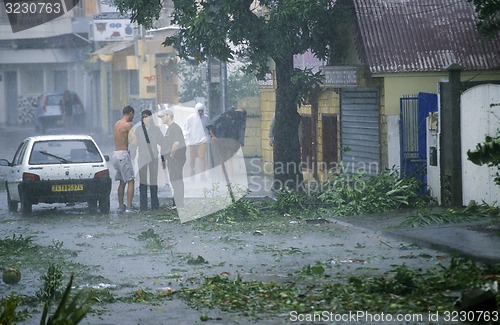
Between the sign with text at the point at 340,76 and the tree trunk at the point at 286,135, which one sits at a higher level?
the sign with text at the point at 340,76

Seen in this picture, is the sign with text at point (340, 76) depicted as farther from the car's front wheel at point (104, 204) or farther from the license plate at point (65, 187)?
the license plate at point (65, 187)

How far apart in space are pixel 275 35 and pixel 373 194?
13.4ft

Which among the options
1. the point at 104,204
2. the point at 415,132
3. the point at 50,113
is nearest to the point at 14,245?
the point at 104,204

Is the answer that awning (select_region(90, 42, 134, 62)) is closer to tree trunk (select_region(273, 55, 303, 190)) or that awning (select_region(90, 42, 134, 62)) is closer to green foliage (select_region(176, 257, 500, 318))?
tree trunk (select_region(273, 55, 303, 190))

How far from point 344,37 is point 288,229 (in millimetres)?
6669

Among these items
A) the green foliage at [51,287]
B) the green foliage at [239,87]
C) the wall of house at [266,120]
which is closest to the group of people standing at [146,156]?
the wall of house at [266,120]

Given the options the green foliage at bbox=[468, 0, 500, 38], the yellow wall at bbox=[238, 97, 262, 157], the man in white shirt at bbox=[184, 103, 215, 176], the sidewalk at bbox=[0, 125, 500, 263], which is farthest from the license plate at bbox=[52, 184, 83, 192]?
the yellow wall at bbox=[238, 97, 262, 157]

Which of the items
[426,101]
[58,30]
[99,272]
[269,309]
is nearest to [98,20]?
[58,30]

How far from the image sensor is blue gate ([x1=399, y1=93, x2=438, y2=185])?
18.1 meters

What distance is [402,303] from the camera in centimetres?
883

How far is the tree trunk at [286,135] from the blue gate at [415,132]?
8.95 ft

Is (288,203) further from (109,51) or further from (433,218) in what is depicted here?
(109,51)

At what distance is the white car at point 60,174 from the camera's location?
60.1ft

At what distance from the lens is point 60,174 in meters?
18.4
